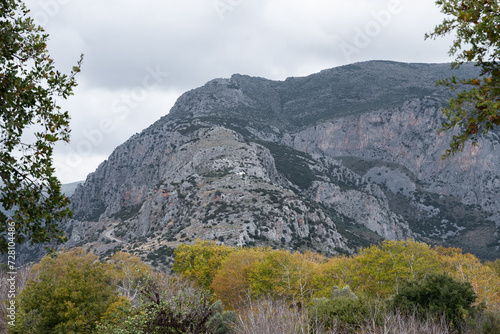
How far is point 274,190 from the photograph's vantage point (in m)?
94.1

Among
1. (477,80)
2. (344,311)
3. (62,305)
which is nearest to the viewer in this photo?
(477,80)

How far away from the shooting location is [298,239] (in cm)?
8012

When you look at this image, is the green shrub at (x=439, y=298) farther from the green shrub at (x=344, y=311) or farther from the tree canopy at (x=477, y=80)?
the tree canopy at (x=477, y=80)

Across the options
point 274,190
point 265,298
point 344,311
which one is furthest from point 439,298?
point 274,190

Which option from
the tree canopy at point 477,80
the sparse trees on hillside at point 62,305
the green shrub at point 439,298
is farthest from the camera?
the sparse trees on hillside at point 62,305

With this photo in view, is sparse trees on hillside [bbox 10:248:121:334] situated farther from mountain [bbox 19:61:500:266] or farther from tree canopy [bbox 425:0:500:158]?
mountain [bbox 19:61:500:266]

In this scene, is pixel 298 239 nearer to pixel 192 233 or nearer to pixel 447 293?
pixel 192 233

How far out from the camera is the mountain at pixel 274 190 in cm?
8262

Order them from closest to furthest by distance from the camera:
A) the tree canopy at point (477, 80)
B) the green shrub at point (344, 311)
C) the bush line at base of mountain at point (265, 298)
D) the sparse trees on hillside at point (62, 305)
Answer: the tree canopy at point (477, 80) < the bush line at base of mountain at point (265, 298) < the green shrub at point (344, 311) < the sparse trees on hillside at point (62, 305)

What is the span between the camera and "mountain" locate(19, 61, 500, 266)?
82625 millimetres

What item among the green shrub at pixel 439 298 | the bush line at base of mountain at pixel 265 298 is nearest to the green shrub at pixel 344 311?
the bush line at base of mountain at pixel 265 298

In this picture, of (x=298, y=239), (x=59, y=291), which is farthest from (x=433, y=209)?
(x=59, y=291)

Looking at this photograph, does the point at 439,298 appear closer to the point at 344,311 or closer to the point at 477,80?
the point at 344,311

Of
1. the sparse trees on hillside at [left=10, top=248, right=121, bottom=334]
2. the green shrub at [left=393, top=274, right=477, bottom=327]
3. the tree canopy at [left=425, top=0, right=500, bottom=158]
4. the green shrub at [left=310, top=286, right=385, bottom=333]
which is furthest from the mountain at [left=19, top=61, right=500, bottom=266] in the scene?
the tree canopy at [left=425, top=0, right=500, bottom=158]
